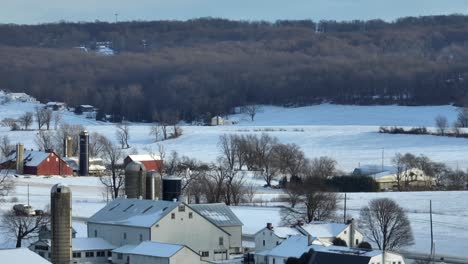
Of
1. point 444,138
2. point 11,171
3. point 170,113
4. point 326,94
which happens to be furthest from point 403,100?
point 11,171

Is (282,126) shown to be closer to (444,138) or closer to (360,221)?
(444,138)

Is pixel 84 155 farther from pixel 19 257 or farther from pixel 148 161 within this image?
pixel 19 257

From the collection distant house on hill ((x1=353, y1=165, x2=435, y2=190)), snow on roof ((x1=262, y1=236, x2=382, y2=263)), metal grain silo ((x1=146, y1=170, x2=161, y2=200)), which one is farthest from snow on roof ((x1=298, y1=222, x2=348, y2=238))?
distant house on hill ((x1=353, y1=165, x2=435, y2=190))

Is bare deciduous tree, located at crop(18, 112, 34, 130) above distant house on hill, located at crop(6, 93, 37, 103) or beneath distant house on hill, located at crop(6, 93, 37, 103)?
beneath

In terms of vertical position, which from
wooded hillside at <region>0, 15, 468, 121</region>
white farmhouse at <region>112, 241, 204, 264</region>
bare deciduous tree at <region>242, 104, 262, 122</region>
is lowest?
white farmhouse at <region>112, 241, 204, 264</region>

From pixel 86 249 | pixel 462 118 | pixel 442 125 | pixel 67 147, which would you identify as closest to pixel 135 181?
pixel 86 249

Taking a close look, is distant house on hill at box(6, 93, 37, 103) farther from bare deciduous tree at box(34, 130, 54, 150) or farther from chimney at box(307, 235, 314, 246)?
chimney at box(307, 235, 314, 246)

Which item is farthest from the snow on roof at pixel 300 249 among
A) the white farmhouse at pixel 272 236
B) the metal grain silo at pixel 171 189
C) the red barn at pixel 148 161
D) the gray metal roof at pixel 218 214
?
the red barn at pixel 148 161
